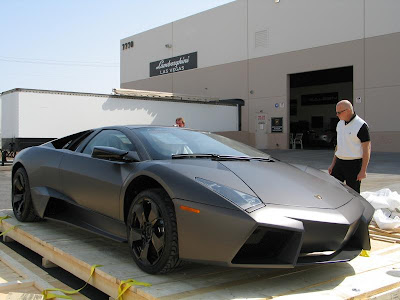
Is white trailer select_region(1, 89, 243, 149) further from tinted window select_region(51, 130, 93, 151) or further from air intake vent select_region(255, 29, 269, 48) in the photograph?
tinted window select_region(51, 130, 93, 151)

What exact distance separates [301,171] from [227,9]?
80.5 ft

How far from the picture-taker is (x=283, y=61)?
2358 centimetres

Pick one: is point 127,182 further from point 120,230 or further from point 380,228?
point 380,228

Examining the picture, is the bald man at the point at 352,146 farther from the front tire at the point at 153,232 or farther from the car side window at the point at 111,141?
the front tire at the point at 153,232

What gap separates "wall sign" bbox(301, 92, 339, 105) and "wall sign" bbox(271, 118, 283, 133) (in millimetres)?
7783

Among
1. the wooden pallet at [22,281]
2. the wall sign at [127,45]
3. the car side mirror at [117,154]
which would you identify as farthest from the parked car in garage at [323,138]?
the wooden pallet at [22,281]

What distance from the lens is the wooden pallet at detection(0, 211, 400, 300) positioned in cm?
246

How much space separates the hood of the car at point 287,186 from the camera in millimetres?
2703

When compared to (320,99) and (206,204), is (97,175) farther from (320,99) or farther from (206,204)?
(320,99)

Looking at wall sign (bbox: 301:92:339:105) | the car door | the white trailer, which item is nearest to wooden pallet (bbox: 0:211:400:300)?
the car door

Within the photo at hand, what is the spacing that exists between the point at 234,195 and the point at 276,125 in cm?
2213

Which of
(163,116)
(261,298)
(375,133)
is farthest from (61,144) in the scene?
(375,133)

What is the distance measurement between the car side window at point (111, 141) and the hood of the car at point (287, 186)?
0.92 m

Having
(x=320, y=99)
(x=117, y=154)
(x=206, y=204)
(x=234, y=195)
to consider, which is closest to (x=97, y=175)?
(x=117, y=154)
